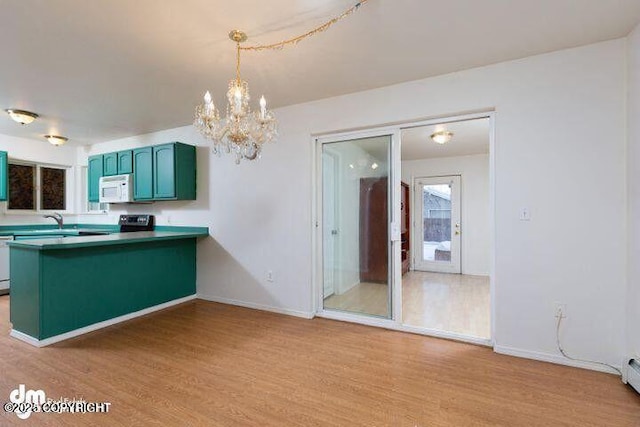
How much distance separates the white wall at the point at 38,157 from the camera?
189 inches

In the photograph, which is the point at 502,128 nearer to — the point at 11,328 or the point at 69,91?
the point at 69,91

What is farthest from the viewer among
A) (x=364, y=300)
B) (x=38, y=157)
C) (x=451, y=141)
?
(x=38, y=157)

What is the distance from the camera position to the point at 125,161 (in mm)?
4543

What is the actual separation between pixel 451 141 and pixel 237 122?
3.92 metres

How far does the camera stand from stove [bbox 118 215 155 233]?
15.1 ft

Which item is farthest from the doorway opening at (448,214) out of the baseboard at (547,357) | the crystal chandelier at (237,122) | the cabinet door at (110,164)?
the cabinet door at (110,164)

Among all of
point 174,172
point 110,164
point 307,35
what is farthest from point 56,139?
point 307,35

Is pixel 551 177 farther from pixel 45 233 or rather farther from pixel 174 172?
pixel 45 233

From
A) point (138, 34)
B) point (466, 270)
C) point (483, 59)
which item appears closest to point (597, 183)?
point (483, 59)

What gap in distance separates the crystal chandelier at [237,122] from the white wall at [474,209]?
494cm

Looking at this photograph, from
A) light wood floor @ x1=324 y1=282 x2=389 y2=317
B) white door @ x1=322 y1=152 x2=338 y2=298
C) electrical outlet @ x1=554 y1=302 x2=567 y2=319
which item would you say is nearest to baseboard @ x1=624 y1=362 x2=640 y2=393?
electrical outlet @ x1=554 y1=302 x2=567 y2=319

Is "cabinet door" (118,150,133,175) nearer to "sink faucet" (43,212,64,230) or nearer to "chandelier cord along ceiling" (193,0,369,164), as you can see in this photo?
"sink faucet" (43,212,64,230)

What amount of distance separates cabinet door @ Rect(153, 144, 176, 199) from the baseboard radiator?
4.70m

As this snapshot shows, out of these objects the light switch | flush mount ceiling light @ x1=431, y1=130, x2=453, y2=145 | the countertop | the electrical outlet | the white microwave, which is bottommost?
the electrical outlet
